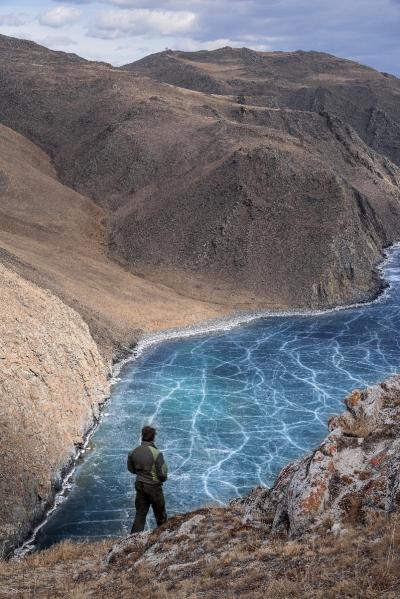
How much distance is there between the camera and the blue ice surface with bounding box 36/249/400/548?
24.7 m

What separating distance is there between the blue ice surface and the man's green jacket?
35.0ft

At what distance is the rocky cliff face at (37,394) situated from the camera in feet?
72.1

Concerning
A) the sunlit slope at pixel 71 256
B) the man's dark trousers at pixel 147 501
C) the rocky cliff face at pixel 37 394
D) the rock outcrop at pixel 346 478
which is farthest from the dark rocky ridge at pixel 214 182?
the rock outcrop at pixel 346 478

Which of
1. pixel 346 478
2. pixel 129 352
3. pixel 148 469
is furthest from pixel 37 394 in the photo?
pixel 346 478

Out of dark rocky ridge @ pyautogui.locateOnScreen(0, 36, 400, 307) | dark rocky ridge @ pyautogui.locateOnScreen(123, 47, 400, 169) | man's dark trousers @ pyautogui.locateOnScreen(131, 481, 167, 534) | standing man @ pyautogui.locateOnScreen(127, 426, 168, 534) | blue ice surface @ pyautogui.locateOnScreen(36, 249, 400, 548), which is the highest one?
dark rocky ridge @ pyautogui.locateOnScreen(123, 47, 400, 169)

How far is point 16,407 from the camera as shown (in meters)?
23.9

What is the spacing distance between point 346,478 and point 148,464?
3318mm

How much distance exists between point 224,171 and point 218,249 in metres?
9.95

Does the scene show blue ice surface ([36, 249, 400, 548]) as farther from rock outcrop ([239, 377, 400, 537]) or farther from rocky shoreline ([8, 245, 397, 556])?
rock outcrop ([239, 377, 400, 537])

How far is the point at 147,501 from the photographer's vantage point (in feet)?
41.0

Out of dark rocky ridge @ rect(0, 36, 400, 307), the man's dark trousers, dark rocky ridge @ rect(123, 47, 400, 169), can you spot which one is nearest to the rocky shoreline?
dark rocky ridge @ rect(0, 36, 400, 307)

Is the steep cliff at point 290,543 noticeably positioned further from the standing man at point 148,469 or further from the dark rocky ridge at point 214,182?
the dark rocky ridge at point 214,182

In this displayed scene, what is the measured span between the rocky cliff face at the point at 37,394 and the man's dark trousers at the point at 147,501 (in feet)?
28.5

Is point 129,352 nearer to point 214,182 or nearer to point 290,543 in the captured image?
point 214,182
